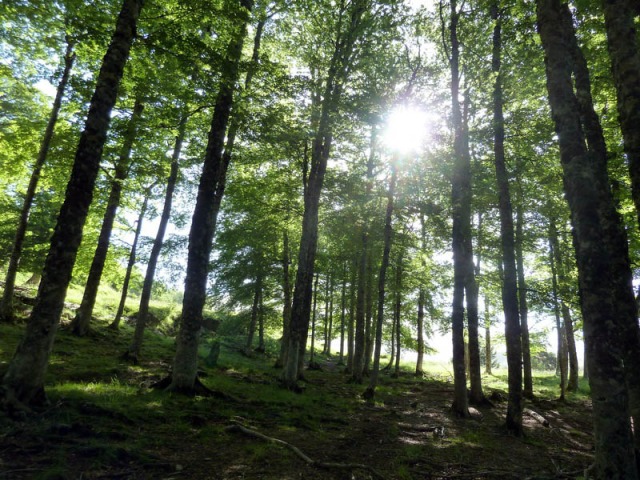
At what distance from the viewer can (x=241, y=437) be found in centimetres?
665

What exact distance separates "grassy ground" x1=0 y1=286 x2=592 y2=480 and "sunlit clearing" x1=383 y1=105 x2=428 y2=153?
37.8 ft

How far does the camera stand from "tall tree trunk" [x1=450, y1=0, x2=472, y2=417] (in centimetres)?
1194

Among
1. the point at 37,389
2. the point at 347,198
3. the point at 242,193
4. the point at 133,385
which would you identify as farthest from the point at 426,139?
the point at 37,389

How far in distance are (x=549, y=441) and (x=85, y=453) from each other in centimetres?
1081

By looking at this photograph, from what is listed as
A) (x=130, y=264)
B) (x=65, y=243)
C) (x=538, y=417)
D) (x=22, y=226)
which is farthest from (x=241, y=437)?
(x=130, y=264)

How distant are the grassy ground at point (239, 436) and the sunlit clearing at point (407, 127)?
11.5m

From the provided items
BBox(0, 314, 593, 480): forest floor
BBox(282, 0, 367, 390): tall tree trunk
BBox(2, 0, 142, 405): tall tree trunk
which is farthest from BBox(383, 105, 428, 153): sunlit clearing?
BBox(2, 0, 142, 405): tall tree trunk

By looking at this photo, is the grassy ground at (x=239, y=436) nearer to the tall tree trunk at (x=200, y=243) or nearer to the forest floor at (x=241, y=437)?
the forest floor at (x=241, y=437)

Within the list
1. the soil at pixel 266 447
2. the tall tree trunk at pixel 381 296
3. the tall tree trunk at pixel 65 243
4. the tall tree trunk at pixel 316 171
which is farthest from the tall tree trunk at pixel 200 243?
the tall tree trunk at pixel 381 296

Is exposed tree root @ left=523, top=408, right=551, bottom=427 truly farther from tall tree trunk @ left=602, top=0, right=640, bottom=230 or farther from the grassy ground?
tall tree trunk @ left=602, top=0, right=640, bottom=230

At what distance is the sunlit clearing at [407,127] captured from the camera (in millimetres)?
16734

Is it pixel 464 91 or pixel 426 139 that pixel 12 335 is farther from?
pixel 464 91

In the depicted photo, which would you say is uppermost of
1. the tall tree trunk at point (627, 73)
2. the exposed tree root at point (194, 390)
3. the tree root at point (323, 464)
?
the tall tree trunk at point (627, 73)

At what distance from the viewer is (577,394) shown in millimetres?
20781
